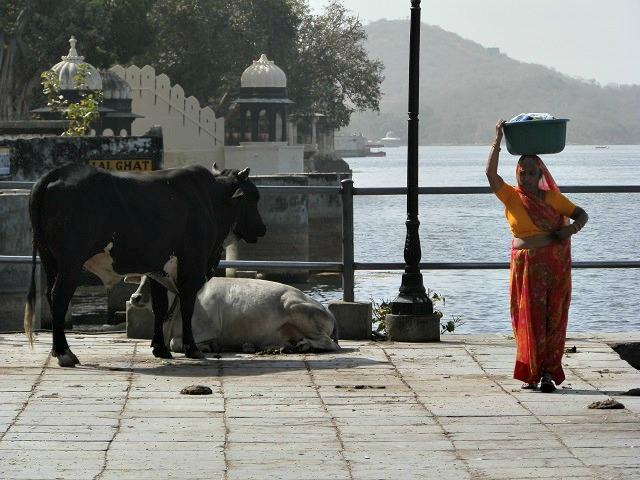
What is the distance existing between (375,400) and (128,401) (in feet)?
4.79

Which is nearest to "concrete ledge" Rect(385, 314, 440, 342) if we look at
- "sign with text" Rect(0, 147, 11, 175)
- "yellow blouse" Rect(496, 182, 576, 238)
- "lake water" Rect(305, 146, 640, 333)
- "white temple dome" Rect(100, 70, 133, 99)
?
"yellow blouse" Rect(496, 182, 576, 238)

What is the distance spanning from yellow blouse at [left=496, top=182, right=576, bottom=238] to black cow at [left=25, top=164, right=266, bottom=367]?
2.59 m

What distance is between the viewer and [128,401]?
31.3 feet

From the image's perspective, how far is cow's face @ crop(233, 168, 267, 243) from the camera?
1223cm

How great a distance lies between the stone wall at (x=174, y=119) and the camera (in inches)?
2391

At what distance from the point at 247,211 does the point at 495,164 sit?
253 cm

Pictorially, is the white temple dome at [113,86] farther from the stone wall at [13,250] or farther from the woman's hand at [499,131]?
the woman's hand at [499,131]

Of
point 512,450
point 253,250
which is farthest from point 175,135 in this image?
point 512,450

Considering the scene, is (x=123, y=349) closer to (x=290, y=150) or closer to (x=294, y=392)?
(x=294, y=392)

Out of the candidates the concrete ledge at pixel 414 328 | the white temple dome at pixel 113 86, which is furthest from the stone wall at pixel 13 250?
the white temple dome at pixel 113 86

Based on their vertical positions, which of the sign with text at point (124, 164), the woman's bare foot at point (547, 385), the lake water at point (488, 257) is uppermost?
the sign with text at point (124, 164)

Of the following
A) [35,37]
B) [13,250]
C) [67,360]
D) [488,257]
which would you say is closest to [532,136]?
[67,360]

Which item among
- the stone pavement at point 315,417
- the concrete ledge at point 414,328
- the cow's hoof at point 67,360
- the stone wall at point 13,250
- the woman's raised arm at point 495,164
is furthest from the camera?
the stone wall at point 13,250

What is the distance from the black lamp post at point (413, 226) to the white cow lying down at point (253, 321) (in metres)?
0.88
